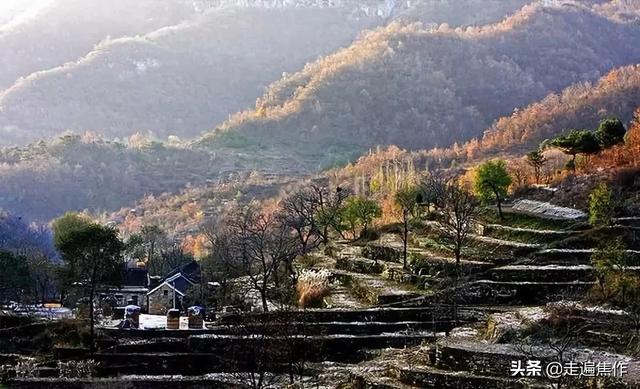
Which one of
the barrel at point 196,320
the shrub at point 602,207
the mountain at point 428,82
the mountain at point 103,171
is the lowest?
the barrel at point 196,320

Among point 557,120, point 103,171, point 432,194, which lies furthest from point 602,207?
point 103,171

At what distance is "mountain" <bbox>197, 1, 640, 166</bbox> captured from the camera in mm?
144875

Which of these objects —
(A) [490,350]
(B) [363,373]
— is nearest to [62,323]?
(B) [363,373]

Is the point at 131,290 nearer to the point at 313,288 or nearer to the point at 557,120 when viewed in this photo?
the point at 313,288

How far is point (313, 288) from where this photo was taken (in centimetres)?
3017

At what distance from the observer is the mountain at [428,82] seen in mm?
144875

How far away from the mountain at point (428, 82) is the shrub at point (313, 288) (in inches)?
3939

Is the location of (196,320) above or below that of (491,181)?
below

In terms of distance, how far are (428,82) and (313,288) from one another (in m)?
134

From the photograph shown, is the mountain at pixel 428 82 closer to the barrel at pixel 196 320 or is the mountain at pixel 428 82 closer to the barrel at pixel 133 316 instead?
the barrel at pixel 133 316

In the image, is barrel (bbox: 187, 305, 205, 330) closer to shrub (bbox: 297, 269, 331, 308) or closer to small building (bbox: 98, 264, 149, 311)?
shrub (bbox: 297, 269, 331, 308)

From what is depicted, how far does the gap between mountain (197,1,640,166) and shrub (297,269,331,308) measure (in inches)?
3939

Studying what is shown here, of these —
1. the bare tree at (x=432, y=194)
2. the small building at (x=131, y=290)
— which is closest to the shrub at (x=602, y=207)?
the bare tree at (x=432, y=194)

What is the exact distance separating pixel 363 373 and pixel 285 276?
1785 cm
